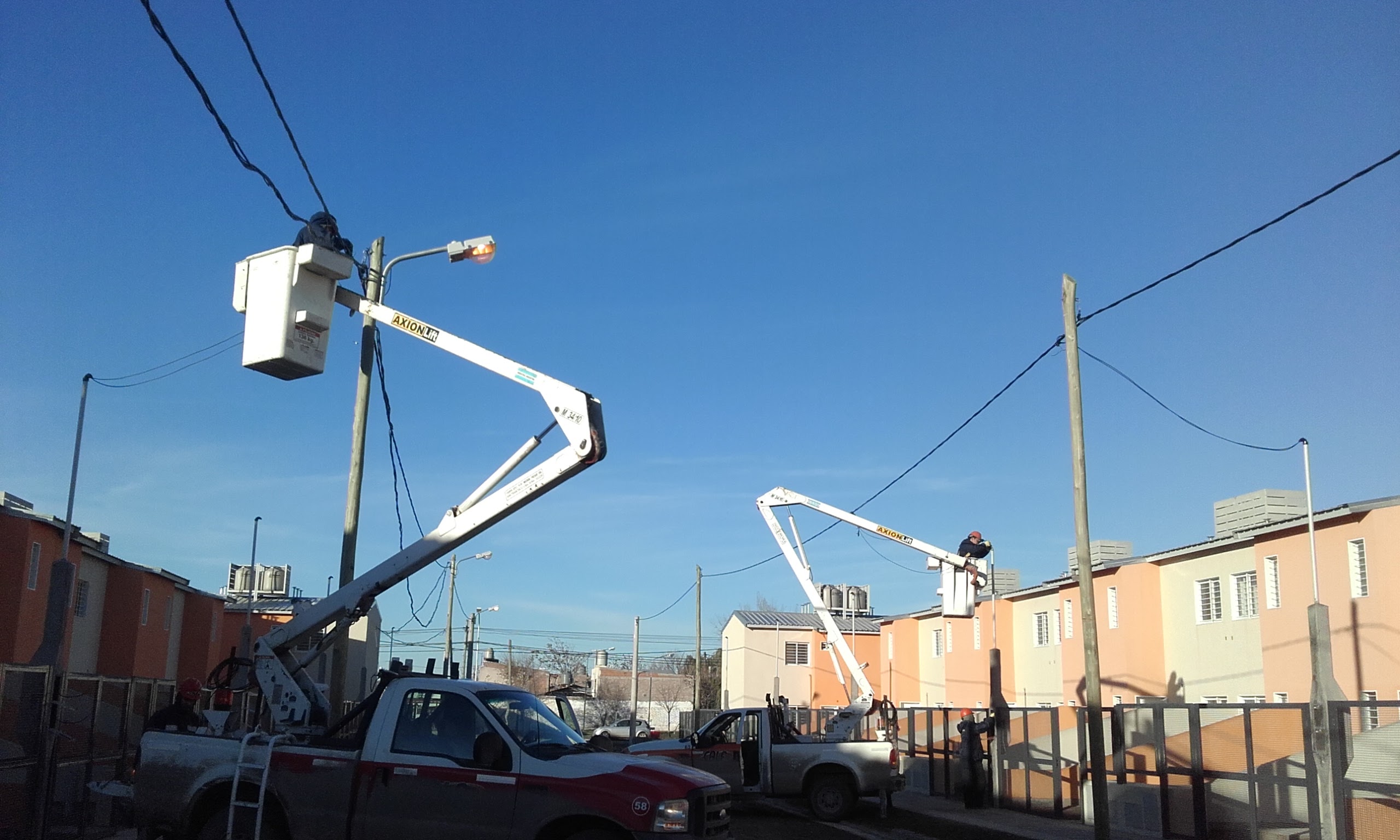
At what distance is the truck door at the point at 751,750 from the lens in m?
20.3

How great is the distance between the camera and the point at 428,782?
9828 mm

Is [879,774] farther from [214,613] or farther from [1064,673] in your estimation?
[214,613]

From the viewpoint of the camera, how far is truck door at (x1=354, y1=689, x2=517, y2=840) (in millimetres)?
9641

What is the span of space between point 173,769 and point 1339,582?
2392 centimetres

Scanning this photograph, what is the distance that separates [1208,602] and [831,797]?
15847 mm

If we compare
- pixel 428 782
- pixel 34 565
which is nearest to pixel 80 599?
pixel 34 565

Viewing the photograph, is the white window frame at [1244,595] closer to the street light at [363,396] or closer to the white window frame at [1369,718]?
the white window frame at [1369,718]

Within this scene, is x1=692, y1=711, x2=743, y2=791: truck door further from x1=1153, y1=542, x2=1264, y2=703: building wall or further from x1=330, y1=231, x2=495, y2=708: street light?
x1=1153, y1=542, x2=1264, y2=703: building wall

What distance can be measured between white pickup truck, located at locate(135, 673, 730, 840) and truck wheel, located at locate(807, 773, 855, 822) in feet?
33.7

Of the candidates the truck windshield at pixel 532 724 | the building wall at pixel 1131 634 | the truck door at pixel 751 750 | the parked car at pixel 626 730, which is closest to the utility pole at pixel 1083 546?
the truck door at pixel 751 750

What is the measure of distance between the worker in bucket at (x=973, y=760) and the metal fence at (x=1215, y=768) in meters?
0.54

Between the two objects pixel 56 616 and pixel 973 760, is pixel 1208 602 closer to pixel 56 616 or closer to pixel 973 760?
pixel 973 760

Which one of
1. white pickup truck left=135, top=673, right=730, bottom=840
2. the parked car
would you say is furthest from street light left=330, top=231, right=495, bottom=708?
the parked car

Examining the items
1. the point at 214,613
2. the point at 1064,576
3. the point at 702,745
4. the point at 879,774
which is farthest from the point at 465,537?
the point at 214,613
